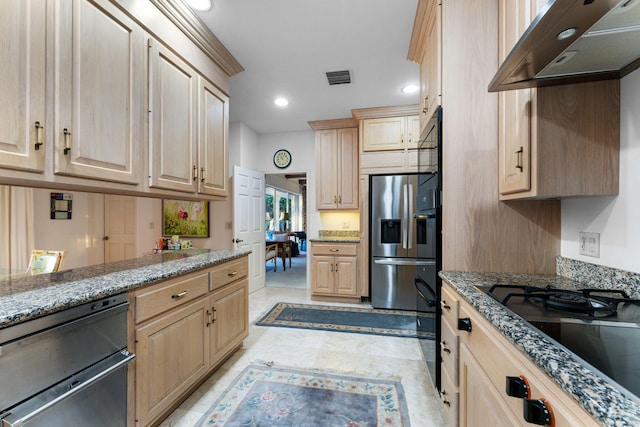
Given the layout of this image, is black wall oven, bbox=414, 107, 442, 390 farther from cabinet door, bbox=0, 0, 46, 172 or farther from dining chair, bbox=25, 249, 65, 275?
dining chair, bbox=25, 249, 65, 275

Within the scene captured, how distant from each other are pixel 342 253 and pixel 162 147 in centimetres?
258

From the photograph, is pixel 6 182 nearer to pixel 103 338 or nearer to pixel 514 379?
pixel 103 338

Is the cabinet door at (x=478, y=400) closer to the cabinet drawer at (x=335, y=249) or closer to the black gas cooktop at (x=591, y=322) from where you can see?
the black gas cooktop at (x=591, y=322)

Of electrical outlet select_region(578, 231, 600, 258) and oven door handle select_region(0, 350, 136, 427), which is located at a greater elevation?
electrical outlet select_region(578, 231, 600, 258)

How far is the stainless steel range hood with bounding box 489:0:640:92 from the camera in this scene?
0.73 meters

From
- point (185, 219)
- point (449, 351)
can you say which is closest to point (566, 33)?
point (449, 351)

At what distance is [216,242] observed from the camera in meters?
4.21

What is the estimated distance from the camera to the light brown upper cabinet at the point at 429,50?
5.31ft

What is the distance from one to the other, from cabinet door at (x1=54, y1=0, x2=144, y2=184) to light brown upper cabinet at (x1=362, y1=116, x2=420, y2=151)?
2.71 m

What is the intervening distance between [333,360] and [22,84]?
8.09 ft

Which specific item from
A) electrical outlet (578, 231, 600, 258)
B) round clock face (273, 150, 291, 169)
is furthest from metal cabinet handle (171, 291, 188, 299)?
round clock face (273, 150, 291, 169)

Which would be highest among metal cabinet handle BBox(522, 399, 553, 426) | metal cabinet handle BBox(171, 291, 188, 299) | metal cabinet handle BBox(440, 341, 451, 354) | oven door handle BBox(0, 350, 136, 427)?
metal cabinet handle BBox(522, 399, 553, 426)

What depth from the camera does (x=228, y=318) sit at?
6.93 feet

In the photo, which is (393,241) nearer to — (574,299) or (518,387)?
(574,299)
